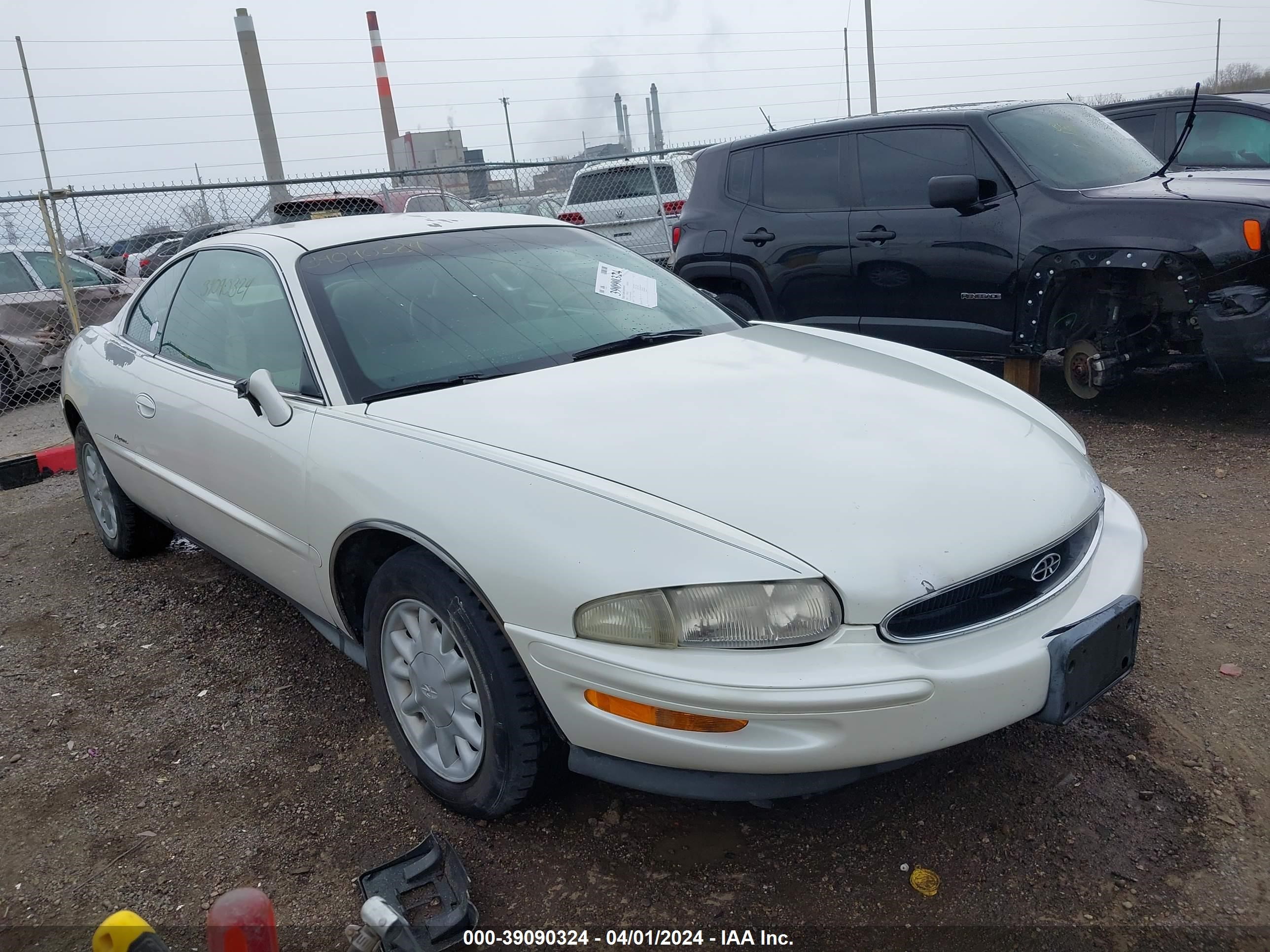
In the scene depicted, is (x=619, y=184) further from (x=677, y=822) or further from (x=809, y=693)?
(x=809, y=693)

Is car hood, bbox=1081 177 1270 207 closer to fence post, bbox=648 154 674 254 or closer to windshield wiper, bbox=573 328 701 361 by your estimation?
windshield wiper, bbox=573 328 701 361

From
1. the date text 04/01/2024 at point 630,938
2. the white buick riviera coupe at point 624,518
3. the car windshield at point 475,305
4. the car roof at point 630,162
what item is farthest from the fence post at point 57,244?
the date text 04/01/2024 at point 630,938

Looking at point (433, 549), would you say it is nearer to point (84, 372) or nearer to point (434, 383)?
point (434, 383)

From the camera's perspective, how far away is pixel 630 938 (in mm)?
2062

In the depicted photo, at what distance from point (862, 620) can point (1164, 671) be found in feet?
4.89

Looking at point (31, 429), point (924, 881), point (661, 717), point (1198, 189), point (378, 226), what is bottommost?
point (924, 881)

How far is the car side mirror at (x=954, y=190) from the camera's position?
5.11 metres

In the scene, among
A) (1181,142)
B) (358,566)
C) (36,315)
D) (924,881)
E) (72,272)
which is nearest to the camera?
(924,881)

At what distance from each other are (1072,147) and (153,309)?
15.7 feet

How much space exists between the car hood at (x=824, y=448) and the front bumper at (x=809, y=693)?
0.13 metres

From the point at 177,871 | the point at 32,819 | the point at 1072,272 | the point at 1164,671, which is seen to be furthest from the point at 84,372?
the point at 1072,272

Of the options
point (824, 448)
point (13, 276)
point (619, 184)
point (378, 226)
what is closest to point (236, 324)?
point (378, 226)

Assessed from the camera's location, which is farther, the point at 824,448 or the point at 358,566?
the point at 358,566

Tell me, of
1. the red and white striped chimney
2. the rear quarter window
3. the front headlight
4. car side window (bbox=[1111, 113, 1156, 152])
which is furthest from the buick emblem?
the red and white striped chimney
